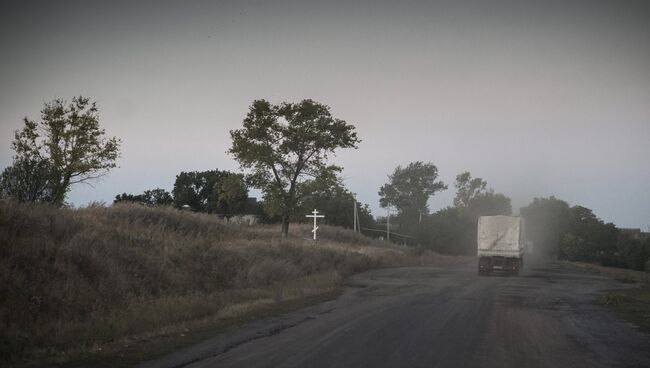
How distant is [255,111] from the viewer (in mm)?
36906

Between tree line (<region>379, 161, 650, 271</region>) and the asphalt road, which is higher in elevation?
tree line (<region>379, 161, 650, 271</region>)

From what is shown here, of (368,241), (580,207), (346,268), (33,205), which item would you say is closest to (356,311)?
(33,205)

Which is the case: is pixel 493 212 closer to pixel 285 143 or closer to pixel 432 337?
pixel 285 143

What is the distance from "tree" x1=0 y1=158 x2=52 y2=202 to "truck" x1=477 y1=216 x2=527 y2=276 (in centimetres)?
2440

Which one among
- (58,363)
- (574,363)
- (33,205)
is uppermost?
(33,205)

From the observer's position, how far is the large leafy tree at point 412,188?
124125mm

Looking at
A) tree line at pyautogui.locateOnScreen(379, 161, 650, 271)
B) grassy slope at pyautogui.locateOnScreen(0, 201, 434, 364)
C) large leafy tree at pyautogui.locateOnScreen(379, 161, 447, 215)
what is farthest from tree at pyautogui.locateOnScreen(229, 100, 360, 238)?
large leafy tree at pyautogui.locateOnScreen(379, 161, 447, 215)

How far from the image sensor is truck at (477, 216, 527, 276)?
1232 inches

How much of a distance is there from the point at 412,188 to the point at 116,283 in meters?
113

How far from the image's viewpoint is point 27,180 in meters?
25.7

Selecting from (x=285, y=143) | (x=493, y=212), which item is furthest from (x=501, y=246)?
(x=493, y=212)

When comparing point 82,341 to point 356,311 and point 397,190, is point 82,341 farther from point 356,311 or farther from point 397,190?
point 397,190

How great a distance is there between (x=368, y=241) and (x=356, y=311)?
45172 millimetres

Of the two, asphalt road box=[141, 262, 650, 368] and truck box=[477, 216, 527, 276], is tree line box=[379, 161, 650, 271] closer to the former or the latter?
truck box=[477, 216, 527, 276]
